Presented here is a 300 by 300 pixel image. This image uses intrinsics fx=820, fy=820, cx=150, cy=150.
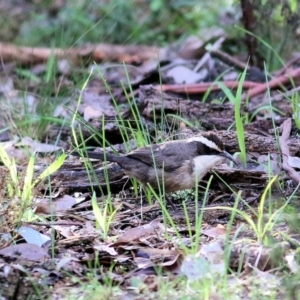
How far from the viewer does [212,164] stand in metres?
5.13

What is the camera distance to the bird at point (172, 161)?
16.7ft

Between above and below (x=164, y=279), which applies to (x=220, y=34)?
below

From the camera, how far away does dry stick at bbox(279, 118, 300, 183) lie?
470 cm

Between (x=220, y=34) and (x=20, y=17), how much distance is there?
321cm

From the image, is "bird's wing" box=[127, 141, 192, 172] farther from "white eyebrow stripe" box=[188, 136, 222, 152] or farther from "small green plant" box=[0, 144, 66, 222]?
"small green plant" box=[0, 144, 66, 222]

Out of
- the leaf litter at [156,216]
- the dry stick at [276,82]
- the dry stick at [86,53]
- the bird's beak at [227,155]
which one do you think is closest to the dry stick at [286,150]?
the leaf litter at [156,216]

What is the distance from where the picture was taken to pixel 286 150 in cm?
507

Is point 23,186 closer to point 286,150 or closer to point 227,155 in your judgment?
point 227,155

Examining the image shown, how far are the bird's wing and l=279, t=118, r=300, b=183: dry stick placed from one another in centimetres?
59

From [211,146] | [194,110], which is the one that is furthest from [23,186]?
[194,110]

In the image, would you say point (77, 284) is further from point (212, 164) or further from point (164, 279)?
point (212, 164)

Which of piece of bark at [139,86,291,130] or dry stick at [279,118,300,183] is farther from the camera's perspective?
piece of bark at [139,86,291,130]

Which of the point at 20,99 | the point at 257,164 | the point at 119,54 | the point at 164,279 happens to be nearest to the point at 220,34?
the point at 119,54

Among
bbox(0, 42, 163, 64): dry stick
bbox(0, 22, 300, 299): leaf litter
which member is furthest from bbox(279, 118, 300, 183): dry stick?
bbox(0, 42, 163, 64): dry stick
